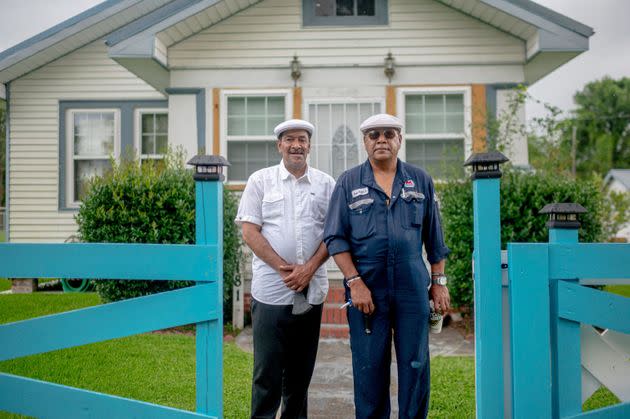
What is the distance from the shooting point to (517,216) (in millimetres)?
6719

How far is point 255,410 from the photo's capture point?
3301 mm

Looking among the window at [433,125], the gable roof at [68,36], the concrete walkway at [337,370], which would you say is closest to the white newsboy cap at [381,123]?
the concrete walkway at [337,370]

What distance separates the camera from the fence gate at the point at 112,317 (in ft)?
8.52

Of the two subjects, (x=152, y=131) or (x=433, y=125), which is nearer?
(x=433, y=125)

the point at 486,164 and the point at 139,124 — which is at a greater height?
the point at 139,124

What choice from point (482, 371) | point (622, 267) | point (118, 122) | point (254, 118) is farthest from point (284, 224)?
point (118, 122)

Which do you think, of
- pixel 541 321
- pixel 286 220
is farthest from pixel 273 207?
pixel 541 321

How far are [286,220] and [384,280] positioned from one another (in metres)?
0.76

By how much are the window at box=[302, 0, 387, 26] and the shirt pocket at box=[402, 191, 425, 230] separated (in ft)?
20.3

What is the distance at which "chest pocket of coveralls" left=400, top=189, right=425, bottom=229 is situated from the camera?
3093mm

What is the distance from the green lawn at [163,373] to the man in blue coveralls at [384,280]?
1.34m

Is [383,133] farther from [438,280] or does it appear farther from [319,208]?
[438,280]

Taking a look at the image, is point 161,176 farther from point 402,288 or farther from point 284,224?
point 402,288

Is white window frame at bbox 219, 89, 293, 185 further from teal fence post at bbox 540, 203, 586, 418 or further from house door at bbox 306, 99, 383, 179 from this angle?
teal fence post at bbox 540, 203, 586, 418
